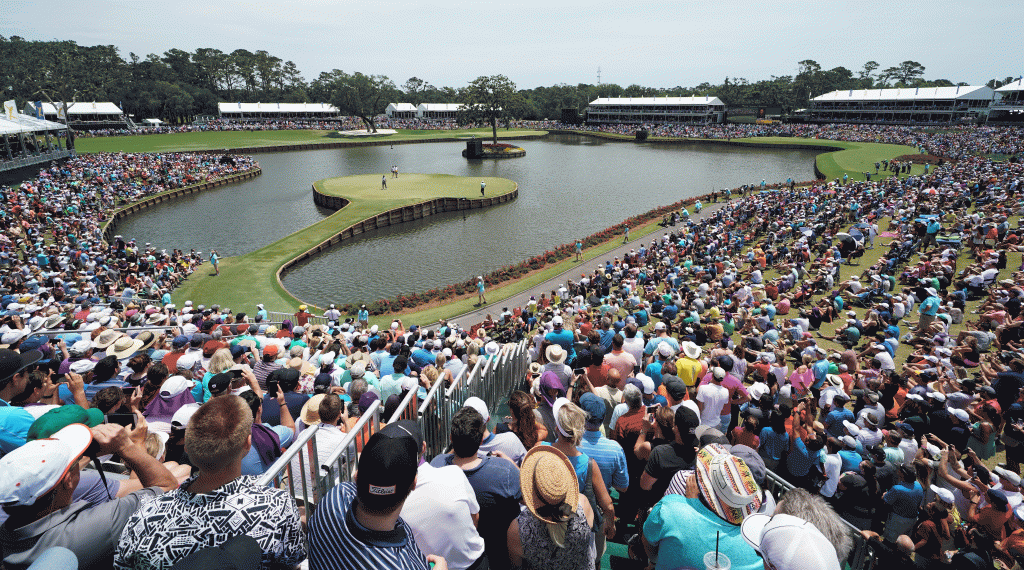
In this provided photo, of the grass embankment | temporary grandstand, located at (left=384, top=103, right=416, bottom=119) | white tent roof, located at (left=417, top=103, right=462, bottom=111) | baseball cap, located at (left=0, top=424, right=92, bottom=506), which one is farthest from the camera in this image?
white tent roof, located at (left=417, top=103, right=462, bottom=111)

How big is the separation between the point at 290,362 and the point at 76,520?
A: 19.1 feet

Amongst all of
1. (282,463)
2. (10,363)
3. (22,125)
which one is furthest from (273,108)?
(282,463)

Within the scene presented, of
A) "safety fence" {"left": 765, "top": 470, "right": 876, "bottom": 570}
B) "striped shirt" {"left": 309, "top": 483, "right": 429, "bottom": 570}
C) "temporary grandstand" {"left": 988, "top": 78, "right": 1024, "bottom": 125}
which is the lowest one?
"safety fence" {"left": 765, "top": 470, "right": 876, "bottom": 570}

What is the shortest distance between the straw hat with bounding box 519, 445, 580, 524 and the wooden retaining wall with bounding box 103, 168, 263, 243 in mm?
40065

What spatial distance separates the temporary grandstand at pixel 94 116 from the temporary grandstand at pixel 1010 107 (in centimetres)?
15678

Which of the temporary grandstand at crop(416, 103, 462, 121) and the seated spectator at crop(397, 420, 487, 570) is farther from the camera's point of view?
the temporary grandstand at crop(416, 103, 462, 121)

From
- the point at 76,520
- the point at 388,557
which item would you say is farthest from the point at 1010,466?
the point at 76,520

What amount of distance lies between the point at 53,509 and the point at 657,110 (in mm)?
134952

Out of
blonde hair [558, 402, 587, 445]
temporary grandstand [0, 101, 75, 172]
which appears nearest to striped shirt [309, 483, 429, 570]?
blonde hair [558, 402, 587, 445]

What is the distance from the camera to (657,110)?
123m

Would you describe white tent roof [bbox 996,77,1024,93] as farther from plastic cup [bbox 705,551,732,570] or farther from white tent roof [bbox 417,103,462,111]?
plastic cup [bbox 705,551,732,570]

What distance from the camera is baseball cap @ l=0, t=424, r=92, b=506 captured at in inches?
101

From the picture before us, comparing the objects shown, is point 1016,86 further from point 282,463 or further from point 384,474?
point 282,463

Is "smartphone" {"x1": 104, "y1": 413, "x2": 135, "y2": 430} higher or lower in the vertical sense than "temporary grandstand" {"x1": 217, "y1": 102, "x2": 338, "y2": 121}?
lower
